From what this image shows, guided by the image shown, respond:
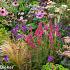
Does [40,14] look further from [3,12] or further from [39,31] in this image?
[39,31]

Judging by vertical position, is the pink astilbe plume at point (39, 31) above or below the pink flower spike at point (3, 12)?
above

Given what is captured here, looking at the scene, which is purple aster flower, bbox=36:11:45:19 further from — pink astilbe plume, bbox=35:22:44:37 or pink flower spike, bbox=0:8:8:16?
pink astilbe plume, bbox=35:22:44:37

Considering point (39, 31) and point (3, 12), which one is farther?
point (3, 12)

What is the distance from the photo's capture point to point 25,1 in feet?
23.8

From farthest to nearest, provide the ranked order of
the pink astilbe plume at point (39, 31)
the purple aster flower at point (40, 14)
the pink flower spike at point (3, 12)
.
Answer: the pink flower spike at point (3, 12), the purple aster flower at point (40, 14), the pink astilbe plume at point (39, 31)

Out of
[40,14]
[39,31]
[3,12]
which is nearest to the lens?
Answer: [39,31]

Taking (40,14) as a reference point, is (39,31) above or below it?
above

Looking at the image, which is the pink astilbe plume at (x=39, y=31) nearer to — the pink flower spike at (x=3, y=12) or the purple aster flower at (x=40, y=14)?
the purple aster flower at (x=40, y=14)

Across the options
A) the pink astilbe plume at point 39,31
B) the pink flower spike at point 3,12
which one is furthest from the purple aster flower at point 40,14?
the pink astilbe plume at point 39,31

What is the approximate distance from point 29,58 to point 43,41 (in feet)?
1.45

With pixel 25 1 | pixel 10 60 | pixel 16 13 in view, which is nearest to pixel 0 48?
pixel 10 60

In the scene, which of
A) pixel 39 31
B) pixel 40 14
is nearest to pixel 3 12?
pixel 40 14

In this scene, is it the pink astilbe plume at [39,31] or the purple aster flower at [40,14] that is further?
the purple aster flower at [40,14]

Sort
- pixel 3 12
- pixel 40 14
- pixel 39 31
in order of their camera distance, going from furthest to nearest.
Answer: pixel 3 12, pixel 40 14, pixel 39 31
